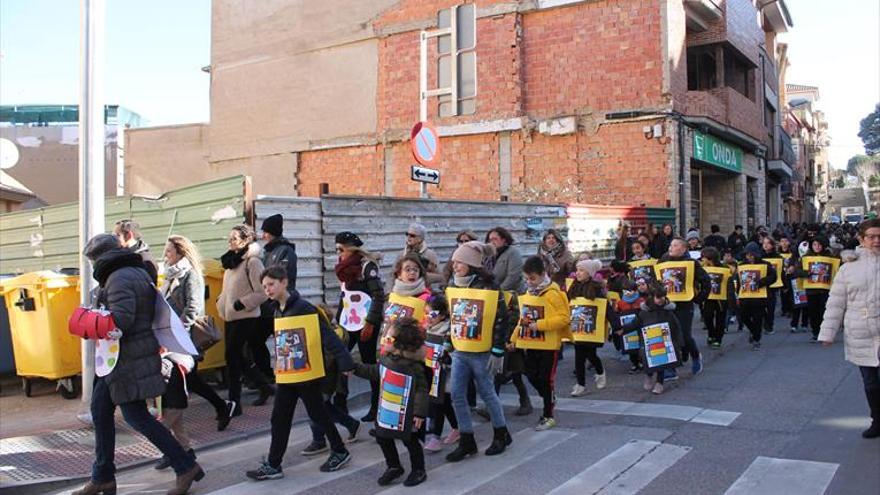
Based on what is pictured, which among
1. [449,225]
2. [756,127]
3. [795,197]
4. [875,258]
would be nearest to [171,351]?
[875,258]

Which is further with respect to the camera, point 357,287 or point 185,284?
point 357,287

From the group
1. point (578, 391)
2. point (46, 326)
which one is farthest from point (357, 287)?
point (46, 326)

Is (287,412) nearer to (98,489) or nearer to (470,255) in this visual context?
(98,489)

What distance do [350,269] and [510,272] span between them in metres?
1.92

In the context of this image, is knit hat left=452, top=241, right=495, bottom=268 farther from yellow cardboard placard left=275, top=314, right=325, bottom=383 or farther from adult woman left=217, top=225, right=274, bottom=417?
adult woman left=217, top=225, right=274, bottom=417

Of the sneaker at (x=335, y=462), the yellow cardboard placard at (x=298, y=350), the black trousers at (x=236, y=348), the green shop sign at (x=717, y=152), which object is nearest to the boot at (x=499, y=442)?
the sneaker at (x=335, y=462)

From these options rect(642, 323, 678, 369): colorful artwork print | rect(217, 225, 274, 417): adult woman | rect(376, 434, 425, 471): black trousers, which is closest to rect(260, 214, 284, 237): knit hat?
rect(217, 225, 274, 417): adult woman

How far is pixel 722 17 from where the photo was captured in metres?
21.4

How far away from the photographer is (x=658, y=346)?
7.78 m

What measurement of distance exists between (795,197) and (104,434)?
40.1 m

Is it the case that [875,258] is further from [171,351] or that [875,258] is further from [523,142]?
[523,142]

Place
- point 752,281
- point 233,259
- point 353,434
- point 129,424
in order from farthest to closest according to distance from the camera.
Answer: point 752,281 < point 233,259 < point 353,434 < point 129,424

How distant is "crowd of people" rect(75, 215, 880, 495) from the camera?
4.98 metres

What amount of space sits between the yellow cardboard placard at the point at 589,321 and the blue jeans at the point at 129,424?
422 cm
